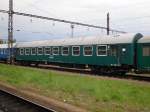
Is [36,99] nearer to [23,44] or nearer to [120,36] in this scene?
[120,36]

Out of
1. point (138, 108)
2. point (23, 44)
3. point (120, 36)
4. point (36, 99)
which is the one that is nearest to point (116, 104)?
point (138, 108)

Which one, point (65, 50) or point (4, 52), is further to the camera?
point (4, 52)

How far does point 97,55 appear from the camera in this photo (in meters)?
26.5

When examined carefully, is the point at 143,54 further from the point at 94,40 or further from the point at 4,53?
the point at 4,53

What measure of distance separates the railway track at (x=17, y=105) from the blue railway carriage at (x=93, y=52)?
11.2 meters

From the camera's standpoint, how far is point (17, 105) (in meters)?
12.7

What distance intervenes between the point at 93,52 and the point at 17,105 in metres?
15.1

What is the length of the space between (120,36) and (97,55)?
285 cm

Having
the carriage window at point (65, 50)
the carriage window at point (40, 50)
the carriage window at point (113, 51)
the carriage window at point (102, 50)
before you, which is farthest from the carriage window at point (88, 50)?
the carriage window at point (40, 50)

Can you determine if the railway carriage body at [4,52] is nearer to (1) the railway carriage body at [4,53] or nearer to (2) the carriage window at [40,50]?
(1) the railway carriage body at [4,53]

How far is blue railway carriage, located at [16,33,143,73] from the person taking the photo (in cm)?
2352

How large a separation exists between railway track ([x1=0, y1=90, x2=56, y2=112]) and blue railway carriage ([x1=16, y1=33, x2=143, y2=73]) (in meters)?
11.2

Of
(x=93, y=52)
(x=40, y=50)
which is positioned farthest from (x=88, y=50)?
(x=40, y=50)

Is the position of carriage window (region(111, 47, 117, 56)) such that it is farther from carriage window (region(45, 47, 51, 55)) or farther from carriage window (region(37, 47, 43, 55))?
carriage window (region(37, 47, 43, 55))
